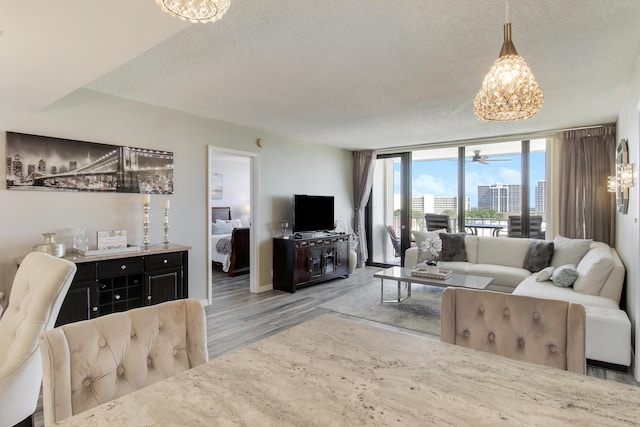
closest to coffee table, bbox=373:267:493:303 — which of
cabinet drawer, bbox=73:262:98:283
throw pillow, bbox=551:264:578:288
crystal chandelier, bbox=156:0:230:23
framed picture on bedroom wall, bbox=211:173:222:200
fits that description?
throw pillow, bbox=551:264:578:288

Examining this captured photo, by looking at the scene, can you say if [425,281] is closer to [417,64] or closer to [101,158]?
Result: [417,64]

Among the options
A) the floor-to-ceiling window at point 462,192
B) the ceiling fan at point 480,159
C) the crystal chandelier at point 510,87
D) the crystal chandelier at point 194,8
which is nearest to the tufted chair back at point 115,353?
the crystal chandelier at point 194,8

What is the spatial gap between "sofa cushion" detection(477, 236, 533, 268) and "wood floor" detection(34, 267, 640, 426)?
1.94 metres

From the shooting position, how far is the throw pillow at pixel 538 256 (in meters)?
4.61

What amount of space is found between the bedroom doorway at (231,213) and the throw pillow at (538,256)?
390 cm

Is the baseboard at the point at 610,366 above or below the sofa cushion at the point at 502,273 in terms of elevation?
below

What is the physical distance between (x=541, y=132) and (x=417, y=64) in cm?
363

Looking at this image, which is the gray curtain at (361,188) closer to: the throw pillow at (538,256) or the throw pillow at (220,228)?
the throw pillow at (220,228)

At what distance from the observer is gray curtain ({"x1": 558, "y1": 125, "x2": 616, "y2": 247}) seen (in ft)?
15.5

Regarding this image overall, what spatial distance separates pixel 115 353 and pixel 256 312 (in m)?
3.19

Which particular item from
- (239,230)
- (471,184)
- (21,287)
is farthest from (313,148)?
(21,287)

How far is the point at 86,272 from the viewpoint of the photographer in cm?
298

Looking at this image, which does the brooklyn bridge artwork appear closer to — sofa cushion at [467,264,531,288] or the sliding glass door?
sofa cushion at [467,264,531,288]

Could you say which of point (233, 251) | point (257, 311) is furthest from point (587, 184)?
point (233, 251)
